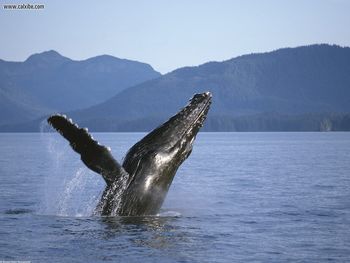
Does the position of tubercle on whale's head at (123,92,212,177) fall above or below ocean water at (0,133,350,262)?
above

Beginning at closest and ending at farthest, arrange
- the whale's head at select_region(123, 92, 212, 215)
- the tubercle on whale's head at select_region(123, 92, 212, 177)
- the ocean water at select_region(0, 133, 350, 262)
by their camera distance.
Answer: the ocean water at select_region(0, 133, 350, 262) → the whale's head at select_region(123, 92, 212, 215) → the tubercle on whale's head at select_region(123, 92, 212, 177)

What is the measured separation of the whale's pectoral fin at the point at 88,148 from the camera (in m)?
11.6

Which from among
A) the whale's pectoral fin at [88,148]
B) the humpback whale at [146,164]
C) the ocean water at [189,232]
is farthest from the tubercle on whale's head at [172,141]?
the ocean water at [189,232]

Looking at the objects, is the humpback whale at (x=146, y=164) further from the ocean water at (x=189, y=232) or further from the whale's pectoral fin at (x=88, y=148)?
the ocean water at (x=189, y=232)

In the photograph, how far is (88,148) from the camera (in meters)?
11.8

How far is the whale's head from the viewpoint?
498 inches

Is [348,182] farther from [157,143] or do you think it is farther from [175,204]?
[157,143]

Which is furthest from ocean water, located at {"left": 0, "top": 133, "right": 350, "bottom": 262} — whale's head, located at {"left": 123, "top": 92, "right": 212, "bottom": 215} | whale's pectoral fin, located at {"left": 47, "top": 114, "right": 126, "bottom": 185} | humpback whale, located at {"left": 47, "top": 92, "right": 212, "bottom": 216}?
whale's pectoral fin, located at {"left": 47, "top": 114, "right": 126, "bottom": 185}

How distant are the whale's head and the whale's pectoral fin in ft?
1.81

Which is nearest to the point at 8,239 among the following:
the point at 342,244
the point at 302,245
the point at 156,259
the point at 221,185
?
the point at 156,259

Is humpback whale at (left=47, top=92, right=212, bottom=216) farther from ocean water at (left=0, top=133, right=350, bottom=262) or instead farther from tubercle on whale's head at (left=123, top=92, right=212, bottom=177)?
ocean water at (left=0, top=133, right=350, bottom=262)

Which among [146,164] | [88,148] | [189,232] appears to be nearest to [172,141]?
[146,164]

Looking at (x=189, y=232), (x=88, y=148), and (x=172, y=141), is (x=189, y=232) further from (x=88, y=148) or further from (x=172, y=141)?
(x=88, y=148)

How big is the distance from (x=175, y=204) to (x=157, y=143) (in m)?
6.75
